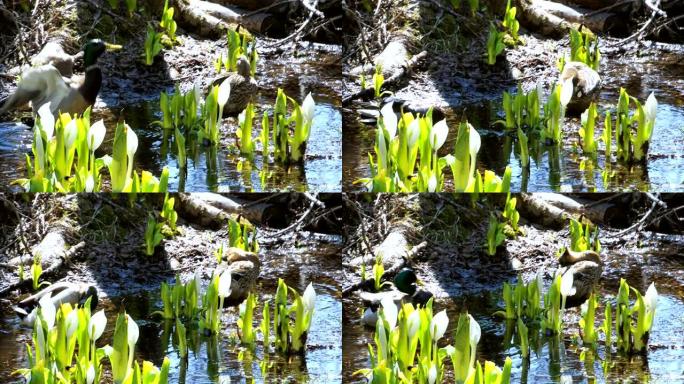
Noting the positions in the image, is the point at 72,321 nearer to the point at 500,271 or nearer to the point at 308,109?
the point at 308,109

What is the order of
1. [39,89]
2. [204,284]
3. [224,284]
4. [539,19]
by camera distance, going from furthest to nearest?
[539,19] < [204,284] < [224,284] < [39,89]

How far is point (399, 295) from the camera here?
4.22 meters

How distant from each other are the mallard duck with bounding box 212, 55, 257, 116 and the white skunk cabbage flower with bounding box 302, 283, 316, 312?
609 mm

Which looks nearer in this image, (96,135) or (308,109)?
(96,135)

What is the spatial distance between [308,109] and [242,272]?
23.0 inches

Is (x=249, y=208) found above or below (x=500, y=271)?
above

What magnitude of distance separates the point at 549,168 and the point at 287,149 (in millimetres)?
796

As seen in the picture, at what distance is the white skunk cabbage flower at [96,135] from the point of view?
395 cm

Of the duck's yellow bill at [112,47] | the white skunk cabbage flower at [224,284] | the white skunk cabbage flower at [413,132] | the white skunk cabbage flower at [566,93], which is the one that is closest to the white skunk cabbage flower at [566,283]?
the white skunk cabbage flower at [566,93]

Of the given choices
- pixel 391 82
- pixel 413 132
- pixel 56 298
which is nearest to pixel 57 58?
pixel 56 298

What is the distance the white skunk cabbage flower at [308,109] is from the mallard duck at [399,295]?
0.56m

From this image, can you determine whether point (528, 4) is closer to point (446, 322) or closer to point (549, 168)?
point (549, 168)

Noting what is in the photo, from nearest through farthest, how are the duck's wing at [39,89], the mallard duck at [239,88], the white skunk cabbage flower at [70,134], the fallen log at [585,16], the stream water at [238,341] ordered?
the white skunk cabbage flower at [70,134], the duck's wing at [39,89], the stream water at [238,341], the mallard duck at [239,88], the fallen log at [585,16]

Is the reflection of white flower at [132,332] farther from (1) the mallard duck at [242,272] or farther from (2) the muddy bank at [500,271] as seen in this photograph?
(2) the muddy bank at [500,271]
